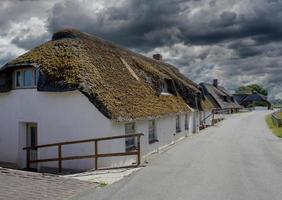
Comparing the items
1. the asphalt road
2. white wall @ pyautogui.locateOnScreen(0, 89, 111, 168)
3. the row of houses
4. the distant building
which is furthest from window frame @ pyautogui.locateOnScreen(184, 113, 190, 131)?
the distant building

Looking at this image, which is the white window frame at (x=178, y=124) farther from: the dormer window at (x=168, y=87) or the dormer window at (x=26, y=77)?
the dormer window at (x=26, y=77)

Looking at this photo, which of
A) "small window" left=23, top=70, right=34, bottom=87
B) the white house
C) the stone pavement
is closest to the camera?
the stone pavement

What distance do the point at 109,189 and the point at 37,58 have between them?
8815 mm

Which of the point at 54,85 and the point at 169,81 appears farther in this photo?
the point at 169,81

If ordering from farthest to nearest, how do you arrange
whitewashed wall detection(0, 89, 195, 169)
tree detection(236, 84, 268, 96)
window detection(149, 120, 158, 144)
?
1. tree detection(236, 84, 268, 96)
2. window detection(149, 120, 158, 144)
3. whitewashed wall detection(0, 89, 195, 169)

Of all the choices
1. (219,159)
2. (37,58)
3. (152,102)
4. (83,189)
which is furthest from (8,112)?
(219,159)

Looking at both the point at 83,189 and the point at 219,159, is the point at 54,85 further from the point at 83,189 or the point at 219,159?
the point at 219,159

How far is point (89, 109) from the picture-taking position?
1430 cm

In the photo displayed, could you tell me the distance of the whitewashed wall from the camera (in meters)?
14.1

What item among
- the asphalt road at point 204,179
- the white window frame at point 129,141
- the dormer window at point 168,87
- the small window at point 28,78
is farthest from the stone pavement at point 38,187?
the dormer window at point 168,87

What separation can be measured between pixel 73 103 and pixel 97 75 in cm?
177

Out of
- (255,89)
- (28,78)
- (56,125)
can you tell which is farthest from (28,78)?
(255,89)

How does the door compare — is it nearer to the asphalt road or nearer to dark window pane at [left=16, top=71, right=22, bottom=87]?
dark window pane at [left=16, top=71, right=22, bottom=87]

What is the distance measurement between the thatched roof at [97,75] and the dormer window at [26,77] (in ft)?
1.61
